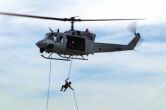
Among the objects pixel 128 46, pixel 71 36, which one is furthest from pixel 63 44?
pixel 128 46

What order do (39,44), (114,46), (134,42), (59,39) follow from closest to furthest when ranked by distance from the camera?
1. (39,44)
2. (59,39)
3. (114,46)
4. (134,42)

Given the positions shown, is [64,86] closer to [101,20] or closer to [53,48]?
[53,48]

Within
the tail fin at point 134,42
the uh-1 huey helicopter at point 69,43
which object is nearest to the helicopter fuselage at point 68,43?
the uh-1 huey helicopter at point 69,43

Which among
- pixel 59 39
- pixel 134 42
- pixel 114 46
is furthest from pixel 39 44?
pixel 134 42

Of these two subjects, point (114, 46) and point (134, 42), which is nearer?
point (114, 46)

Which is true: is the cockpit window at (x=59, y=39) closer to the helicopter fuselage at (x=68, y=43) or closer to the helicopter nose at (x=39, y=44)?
the helicopter fuselage at (x=68, y=43)

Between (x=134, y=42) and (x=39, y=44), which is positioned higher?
(x=39, y=44)

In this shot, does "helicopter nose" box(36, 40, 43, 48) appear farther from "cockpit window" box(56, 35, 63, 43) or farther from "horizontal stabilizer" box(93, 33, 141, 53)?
"horizontal stabilizer" box(93, 33, 141, 53)

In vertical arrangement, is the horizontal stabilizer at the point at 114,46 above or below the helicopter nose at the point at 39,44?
below

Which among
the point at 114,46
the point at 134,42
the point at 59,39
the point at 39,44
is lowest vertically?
the point at 114,46

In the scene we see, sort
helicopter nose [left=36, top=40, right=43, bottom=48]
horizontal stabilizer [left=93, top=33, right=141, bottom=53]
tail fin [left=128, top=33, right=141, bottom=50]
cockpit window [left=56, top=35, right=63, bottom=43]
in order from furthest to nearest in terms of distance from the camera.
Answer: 1. tail fin [left=128, top=33, right=141, bottom=50]
2. horizontal stabilizer [left=93, top=33, right=141, bottom=53]
3. cockpit window [left=56, top=35, right=63, bottom=43]
4. helicopter nose [left=36, top=40, right=43, bottom=48]

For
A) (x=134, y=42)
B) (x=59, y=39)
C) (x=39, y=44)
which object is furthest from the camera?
(x=134, y=42)

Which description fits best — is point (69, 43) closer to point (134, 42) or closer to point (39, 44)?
point (39, 44)

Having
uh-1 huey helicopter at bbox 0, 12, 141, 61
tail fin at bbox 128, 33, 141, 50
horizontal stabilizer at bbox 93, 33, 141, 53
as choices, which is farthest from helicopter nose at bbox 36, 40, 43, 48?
tail fin at bbox 128, 33, 141, 50
